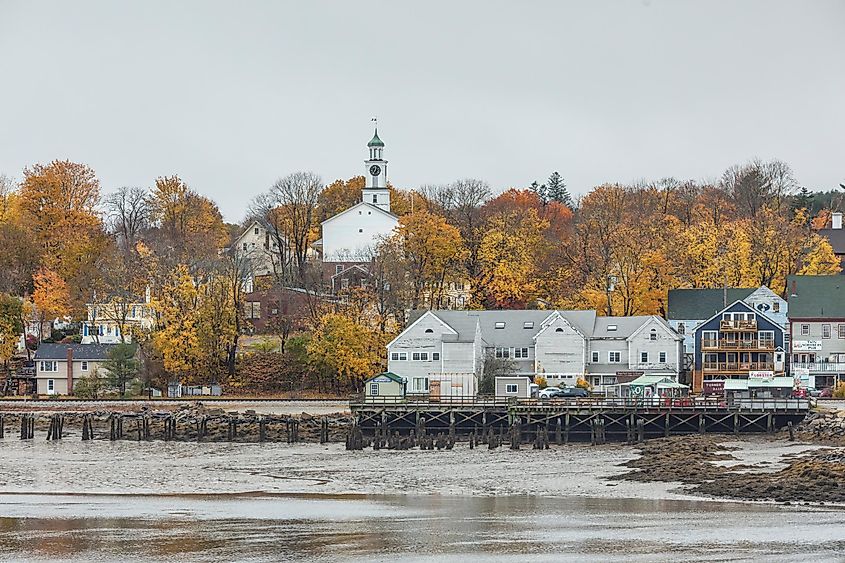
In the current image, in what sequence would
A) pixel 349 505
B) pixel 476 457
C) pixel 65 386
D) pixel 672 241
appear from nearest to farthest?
1. pixel 349 505
2. pixel 476 457
3. pixel 65 386
4. pixel 672 241

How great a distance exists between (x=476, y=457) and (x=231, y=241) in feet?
232

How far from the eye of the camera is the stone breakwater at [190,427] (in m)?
66.4

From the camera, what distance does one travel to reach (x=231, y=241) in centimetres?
12544

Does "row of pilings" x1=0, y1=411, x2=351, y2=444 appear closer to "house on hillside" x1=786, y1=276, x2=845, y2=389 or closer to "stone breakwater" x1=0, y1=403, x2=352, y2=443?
"stone breakwater" x1=0, y1=403, x2=352, y2=443

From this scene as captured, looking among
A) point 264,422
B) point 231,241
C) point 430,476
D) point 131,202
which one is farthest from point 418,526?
point 231,241

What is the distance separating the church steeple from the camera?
114 metres

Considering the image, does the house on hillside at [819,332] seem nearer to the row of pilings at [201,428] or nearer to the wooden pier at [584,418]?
the wooden pier at [584,418]

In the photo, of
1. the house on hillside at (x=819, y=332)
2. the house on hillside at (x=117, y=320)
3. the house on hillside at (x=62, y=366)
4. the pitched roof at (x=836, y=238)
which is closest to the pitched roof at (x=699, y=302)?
the house on hillside at (x=819, y=332)

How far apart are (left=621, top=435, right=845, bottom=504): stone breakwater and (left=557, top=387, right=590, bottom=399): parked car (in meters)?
12.9

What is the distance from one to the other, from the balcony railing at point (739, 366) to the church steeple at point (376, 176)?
40028 mm

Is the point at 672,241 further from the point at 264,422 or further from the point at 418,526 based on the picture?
the point at 418,526

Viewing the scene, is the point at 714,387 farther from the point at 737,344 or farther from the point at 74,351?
the point at 74,351

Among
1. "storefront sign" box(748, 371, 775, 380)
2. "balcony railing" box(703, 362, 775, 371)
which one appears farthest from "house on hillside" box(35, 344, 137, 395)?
"storefront sign" box(748, 371, 775, 380)

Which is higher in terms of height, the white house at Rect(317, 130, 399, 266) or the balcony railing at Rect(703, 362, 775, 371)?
the white house at Rect(317, 130, 399, 266)
